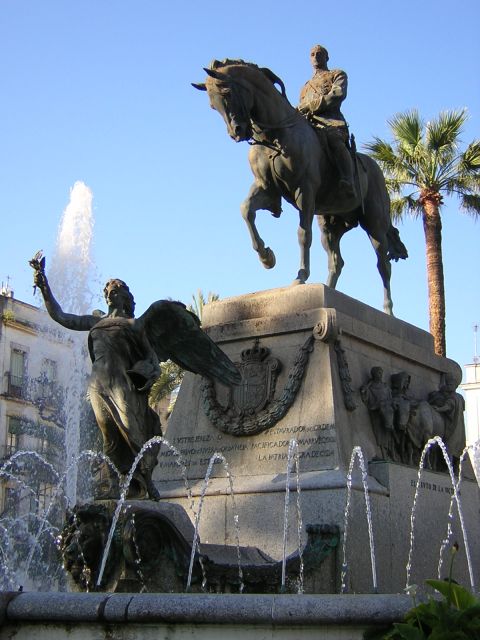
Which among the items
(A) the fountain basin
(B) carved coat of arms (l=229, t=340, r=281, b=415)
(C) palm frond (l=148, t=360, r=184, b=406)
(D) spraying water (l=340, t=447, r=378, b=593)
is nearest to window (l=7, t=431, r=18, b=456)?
(C) palm frond (l=148, t=360, r=184, b=406)

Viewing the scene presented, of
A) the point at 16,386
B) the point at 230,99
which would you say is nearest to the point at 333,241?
the point at 230,99

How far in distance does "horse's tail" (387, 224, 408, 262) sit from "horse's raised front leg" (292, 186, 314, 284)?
246 cm

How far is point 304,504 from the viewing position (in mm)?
11305

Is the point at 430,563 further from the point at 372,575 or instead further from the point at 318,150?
the point at 318,150

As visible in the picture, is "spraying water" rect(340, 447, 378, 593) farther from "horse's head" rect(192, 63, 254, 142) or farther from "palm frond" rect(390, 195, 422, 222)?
"palm frond" rect(390, 195, 422, 222)

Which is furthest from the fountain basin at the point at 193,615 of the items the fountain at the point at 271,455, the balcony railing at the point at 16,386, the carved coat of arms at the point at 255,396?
the balcony railing at the point at 16,386

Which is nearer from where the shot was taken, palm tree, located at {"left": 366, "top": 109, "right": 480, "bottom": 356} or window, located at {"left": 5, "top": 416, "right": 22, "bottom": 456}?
palm tree, located at {"left": 366, "top": 109, "right": 480, "bottom": 356}

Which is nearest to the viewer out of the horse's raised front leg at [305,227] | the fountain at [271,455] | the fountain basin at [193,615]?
the fountain basin at [193,615]

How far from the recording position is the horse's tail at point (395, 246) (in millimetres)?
15719

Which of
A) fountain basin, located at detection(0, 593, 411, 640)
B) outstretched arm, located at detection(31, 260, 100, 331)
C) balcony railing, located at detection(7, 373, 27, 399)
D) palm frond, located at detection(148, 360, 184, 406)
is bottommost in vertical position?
fountain basin, located at detection(0, 593, 411, 640)

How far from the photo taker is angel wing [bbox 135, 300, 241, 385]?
11.6 meters

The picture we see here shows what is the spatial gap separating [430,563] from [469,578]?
1061 mm

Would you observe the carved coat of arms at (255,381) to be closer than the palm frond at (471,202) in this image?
Yes

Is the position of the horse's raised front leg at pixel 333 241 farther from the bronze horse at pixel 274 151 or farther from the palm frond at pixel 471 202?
the palm frond at pixel 471 202
